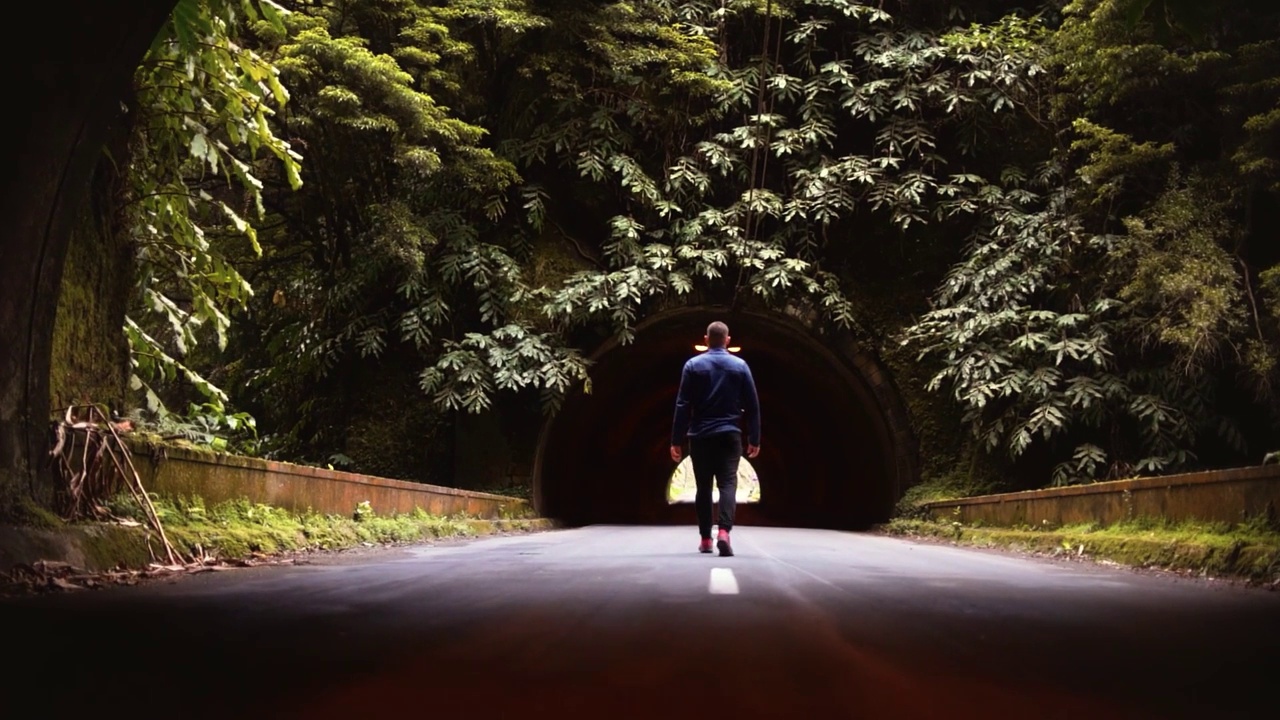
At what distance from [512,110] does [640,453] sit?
1777 centimetres

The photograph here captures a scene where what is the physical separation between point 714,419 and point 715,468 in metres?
0.41

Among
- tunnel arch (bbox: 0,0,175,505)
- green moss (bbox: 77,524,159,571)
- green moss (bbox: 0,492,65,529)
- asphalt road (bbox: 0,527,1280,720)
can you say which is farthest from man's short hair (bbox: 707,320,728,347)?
green moss (bbox: 0,492,65,529)

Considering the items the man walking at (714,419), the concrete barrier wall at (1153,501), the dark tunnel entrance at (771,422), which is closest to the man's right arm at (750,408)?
the man walking at (714,419)

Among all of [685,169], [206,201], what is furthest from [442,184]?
[206,201]

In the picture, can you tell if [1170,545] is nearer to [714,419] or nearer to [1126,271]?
[714,419]

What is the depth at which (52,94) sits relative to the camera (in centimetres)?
452

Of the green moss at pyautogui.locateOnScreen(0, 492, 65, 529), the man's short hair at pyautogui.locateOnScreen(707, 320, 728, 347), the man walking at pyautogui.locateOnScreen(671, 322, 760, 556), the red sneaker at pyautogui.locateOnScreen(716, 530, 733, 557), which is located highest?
the man's short hair at pyautogui.locateOnScreen(707, 320, 728, 347)

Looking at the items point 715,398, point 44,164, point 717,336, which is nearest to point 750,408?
point 715,398

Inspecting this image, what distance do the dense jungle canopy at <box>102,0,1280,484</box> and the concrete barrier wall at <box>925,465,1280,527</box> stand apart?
1795 millimetres

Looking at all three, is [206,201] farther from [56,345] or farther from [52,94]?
[52,94]

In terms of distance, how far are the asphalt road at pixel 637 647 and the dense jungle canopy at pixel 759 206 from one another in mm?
6276

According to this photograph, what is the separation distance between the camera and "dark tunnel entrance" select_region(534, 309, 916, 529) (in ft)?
52.7

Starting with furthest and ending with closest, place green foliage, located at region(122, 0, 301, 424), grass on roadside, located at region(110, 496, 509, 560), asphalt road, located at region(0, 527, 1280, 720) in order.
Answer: green foliage, located at region(122, 0, 301, 424)
grass on roadside, located at region(110, 496, 509, 560)
asphalt road, located at region(0, 527, 1280, 720)

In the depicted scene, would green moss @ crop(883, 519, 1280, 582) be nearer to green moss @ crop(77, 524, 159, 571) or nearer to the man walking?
the man walking
